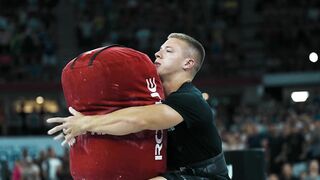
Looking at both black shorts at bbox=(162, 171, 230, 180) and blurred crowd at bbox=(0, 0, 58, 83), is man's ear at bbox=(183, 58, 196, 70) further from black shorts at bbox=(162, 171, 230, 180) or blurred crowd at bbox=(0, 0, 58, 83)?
blurred crowd at bbox=(0, 0, 58, 83)

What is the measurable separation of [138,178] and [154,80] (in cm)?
49

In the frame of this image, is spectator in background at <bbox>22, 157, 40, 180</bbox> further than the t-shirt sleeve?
Yes

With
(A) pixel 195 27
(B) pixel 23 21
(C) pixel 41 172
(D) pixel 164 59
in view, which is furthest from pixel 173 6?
(D) pixel 164 59

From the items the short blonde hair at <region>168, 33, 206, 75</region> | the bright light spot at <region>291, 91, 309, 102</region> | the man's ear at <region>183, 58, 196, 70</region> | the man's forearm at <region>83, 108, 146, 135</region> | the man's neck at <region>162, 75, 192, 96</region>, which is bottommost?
the bright light spot at <region>291, 91, 309, 102</region>

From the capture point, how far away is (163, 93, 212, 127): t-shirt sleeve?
3.54m

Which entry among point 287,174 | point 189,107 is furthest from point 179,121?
point 287,174

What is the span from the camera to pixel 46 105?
2139 centimetres

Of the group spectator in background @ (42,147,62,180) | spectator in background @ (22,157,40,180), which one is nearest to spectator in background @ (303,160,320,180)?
spectator in background @ (42,147,62,180)

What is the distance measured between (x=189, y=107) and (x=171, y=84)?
0.31m

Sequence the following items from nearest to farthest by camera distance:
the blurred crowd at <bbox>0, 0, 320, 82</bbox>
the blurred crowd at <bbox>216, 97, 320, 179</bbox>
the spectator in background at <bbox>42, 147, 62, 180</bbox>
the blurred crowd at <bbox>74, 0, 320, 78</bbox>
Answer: the blurred crowd at <bbox>216, 97, 320, 179</bbox>, the spectator in background at <bbox>42, 147, 62, 180</bbox>, the blurred crowd at <bbox>0, 0, 320, 82</bbox>, the blurred crowd at <bbox>74, 0, 320, 78</bbox>

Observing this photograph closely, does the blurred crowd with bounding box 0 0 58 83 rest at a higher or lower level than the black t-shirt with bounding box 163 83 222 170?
→ lower

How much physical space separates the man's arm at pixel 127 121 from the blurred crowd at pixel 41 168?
10009 mm

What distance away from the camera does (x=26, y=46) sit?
66.9 ft

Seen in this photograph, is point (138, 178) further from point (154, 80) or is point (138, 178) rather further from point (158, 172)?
point (154, 80)
